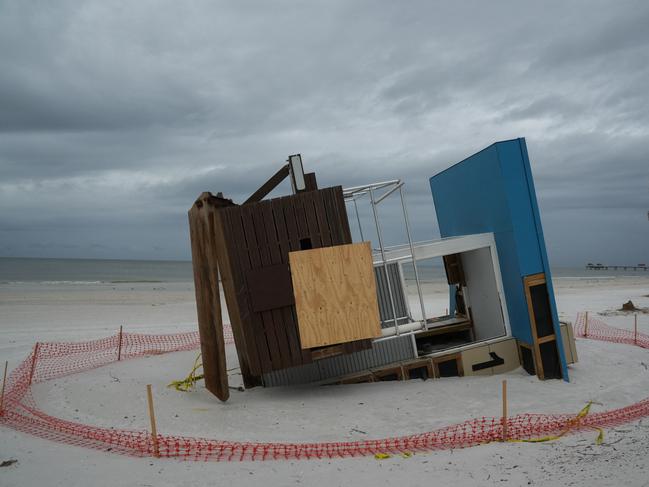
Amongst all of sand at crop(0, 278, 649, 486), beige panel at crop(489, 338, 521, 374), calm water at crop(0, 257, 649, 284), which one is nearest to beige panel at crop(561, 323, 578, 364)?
sand at crop(0, 278, 649, 486)

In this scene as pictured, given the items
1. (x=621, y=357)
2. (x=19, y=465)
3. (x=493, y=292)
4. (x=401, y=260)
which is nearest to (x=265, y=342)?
(x=401, y=260)

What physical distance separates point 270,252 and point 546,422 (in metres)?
5.93

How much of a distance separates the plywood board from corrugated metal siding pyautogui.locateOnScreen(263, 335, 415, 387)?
4.47 ft

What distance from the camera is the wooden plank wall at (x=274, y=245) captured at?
991 centimetres

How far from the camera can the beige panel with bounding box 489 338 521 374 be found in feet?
39.2

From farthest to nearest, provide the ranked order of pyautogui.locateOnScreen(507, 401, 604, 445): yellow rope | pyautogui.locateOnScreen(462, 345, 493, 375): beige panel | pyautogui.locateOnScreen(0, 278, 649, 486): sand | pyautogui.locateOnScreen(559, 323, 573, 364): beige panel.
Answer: pyautogui.locateOnScreen(559, 323, 573, 364): beige panel
pyautogui.locateOnScreen(462, 345, 493, 375): beige panel
pyautogui.locateOnScreen(507, 401, 604, 445): yellow rope
pyautogui.locateOnScreen(0, 278, 649, 486): sand

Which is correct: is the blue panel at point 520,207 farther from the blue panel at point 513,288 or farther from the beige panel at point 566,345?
the beige panel at point 566,345

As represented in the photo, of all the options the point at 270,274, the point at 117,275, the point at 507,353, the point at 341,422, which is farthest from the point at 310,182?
the point at 117,275

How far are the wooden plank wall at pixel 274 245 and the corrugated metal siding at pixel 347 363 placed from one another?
1.04 meters

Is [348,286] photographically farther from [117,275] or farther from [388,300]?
[117,275]

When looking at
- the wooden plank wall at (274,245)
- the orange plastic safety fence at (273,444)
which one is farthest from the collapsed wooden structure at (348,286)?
the orange plastic safety fence at (273,444)

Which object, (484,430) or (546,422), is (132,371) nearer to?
(484,430)

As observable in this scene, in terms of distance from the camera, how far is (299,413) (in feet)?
29.8

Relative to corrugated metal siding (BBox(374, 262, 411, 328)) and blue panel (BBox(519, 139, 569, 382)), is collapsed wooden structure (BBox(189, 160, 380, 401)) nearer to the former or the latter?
corrugated metal siding (BBox(374, 262, 411, 328))
